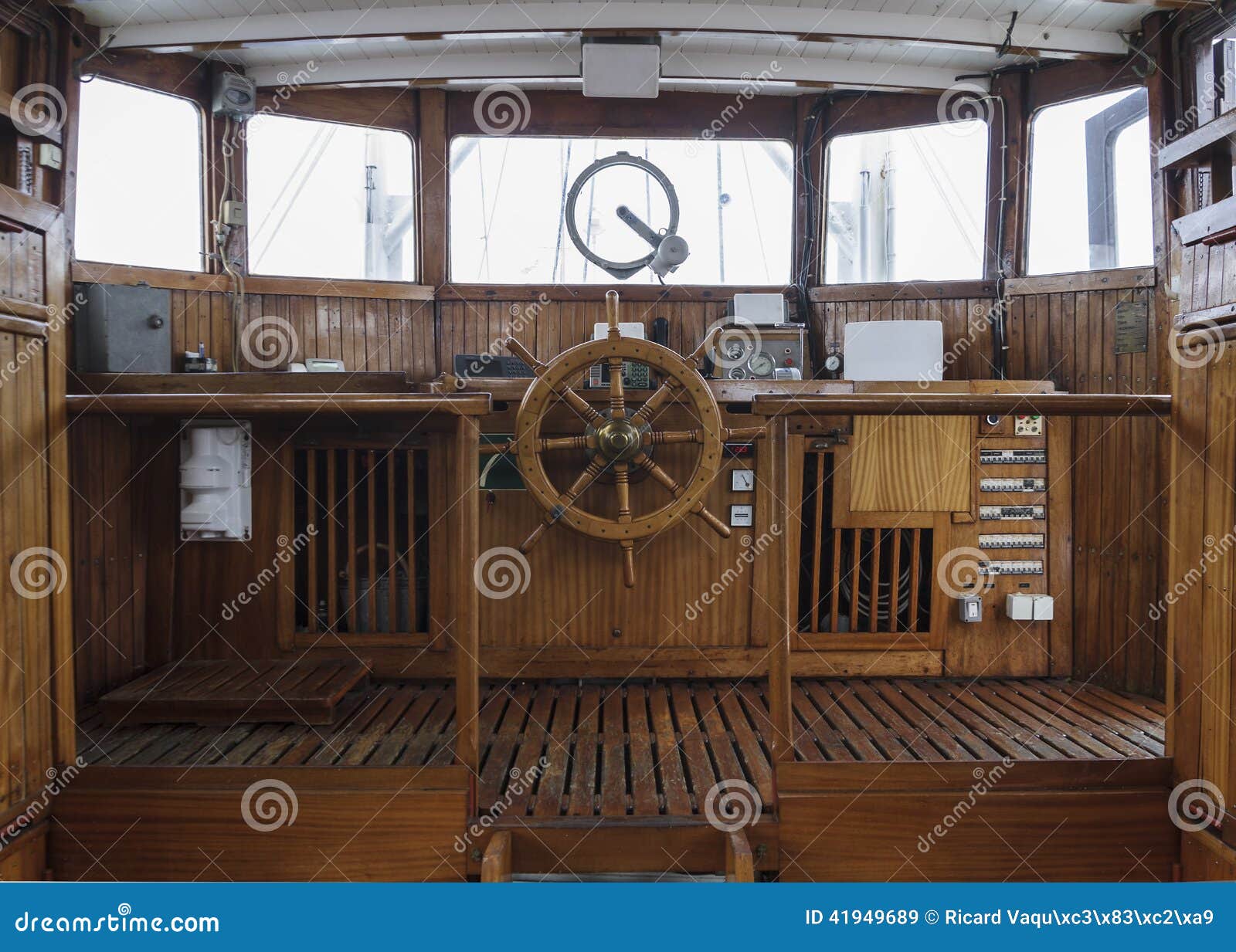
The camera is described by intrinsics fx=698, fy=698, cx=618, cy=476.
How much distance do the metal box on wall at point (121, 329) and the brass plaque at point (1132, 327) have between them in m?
3.34

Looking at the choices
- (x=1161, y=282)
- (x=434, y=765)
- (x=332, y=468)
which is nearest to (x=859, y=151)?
(x=1161, y=282)

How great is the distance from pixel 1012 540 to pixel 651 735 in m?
1.46

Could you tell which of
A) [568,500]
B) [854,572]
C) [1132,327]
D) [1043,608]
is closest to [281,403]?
[568,500]

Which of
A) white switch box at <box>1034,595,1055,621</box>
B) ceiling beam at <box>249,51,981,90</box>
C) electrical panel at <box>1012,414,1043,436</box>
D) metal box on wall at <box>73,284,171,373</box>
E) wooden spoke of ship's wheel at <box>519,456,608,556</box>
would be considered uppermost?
ceiling beam at <box>249,51,981,90</box>

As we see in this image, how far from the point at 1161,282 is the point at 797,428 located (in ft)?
4.32

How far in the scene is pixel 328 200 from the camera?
2717 millimetres

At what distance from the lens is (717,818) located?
1624mm

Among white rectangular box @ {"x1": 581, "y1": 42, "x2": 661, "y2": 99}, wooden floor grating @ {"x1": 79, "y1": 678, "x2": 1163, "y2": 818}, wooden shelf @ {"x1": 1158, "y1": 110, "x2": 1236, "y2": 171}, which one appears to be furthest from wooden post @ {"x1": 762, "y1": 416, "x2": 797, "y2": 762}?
white rectangular box @ {"x1": 581, "y1": 42, "x2": 661, "y2": 99}

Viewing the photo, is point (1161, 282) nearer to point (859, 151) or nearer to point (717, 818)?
point (859, 151)

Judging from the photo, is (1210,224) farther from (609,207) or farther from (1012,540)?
(609,207)

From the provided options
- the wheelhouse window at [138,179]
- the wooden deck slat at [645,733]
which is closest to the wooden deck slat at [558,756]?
the wooden deck slat at [645,733]

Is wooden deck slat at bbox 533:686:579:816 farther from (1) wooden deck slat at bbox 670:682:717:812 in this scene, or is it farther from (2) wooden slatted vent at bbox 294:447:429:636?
(2) wooden slatted vent at bbox 294:447:429:636

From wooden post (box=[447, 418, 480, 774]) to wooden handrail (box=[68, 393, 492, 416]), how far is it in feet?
0.18

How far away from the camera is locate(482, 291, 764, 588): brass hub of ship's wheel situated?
1.87 m
